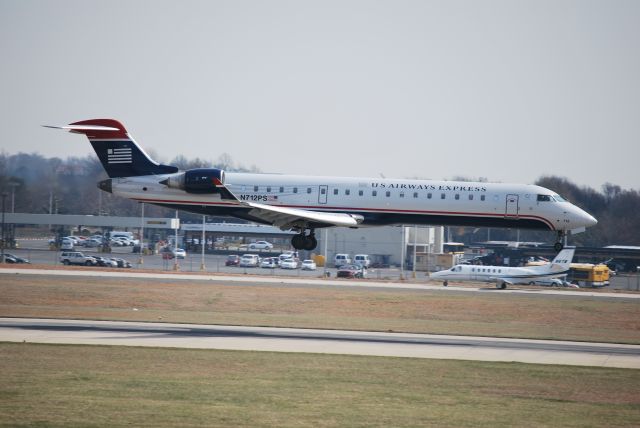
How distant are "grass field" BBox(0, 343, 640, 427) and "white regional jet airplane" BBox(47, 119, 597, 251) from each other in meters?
14.9

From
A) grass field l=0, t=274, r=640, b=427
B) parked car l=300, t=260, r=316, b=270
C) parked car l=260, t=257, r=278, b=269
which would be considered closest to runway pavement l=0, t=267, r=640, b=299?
grass field l=0, t=274, r=640, b=427

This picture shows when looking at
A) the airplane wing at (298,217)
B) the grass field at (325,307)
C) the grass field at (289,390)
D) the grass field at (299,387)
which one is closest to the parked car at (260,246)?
the grass field at (325,307)

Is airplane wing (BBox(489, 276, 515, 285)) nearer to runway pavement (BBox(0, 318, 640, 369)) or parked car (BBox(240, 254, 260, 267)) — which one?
parked car (BBox(240, 254, 260, 267))

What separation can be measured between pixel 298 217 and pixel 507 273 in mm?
35947

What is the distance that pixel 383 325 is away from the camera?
4562 cm

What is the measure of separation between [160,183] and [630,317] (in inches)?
1118

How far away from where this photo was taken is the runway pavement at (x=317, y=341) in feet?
114

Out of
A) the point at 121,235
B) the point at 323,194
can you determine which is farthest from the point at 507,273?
the point at 121,235

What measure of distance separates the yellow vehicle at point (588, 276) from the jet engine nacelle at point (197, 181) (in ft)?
163

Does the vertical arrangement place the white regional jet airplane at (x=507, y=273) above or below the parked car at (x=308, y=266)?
above

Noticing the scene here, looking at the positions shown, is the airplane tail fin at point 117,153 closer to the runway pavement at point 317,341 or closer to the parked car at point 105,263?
the runway pavement at point 317,341

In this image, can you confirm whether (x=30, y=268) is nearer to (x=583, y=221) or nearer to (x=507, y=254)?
(x=583, y=221)

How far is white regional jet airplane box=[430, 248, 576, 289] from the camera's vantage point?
76.4 m

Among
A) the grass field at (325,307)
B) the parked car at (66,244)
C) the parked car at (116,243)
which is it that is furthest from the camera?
the parked car at (116,243)
